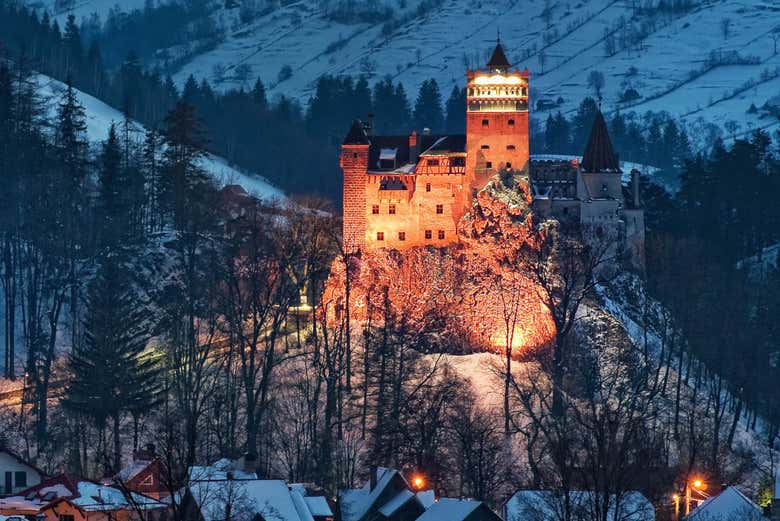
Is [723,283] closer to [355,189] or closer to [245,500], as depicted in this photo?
[355,189]

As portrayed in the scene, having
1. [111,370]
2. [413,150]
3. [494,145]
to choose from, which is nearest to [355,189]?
[413,150]

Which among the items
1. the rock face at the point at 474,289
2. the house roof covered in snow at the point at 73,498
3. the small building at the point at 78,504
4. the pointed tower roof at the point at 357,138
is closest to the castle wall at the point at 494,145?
the rock face at the point at 474,289

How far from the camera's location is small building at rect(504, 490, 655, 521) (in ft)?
286

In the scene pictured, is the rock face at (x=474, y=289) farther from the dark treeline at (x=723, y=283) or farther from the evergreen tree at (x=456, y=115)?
the evergreen tree at (x=456, y=115)

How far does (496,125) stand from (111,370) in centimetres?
2633

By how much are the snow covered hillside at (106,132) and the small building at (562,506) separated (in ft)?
223

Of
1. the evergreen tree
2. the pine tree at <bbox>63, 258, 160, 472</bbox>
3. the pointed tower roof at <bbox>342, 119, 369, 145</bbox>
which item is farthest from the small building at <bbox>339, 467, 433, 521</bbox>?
the evergreen tree

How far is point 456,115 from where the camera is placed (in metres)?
194

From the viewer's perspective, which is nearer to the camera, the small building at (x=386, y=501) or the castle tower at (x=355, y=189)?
the small building at (x=386, y=501)

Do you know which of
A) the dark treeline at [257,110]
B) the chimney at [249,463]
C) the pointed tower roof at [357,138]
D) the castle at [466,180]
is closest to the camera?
the chimney at [249,463]

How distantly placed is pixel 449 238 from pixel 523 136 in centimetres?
664

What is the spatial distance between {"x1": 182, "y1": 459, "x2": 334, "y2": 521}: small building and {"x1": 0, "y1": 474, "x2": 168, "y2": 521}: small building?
2.17 metres

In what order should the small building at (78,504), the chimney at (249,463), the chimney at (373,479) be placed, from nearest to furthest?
the small building at (78,504)
the chimney at (373,479)
the chimney at (249,463)

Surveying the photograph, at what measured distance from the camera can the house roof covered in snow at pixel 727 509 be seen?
3442 inches
